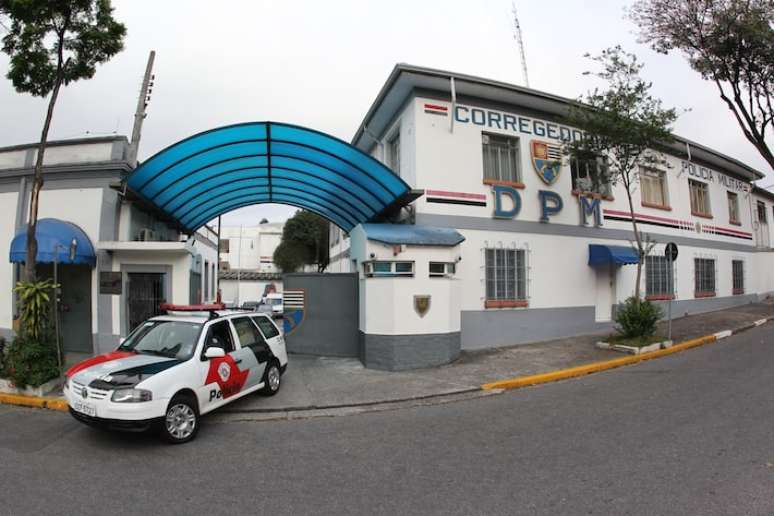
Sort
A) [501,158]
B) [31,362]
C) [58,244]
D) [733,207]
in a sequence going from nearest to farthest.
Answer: [31,362]
[58,244]
[501,158]
[733,207]

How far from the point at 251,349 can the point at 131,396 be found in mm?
2160

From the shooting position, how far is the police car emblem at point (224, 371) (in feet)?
19.6

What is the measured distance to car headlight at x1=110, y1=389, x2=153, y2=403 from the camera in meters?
4.81

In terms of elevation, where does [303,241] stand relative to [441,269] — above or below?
above

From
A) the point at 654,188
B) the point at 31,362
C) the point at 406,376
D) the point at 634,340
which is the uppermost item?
the point at 654,188

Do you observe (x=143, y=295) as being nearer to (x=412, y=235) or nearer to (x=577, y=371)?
(x=412, y=235)

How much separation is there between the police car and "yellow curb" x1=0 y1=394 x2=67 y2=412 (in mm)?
1719

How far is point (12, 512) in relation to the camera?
11.6 ft

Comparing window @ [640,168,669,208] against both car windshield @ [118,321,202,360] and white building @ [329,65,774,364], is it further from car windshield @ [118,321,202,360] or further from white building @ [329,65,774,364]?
car windshield @ [118,321,202,360]

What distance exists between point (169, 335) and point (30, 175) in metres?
8.18

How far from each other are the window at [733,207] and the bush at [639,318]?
12.2 metres

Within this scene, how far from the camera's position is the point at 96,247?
1020 centimetres

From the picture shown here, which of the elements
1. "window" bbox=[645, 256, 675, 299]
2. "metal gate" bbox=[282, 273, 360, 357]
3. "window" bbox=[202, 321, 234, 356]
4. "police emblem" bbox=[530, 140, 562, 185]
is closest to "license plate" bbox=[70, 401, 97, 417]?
"window" bbox=[202, 321, 234, 356]

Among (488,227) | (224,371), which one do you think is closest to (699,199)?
(488,227)
